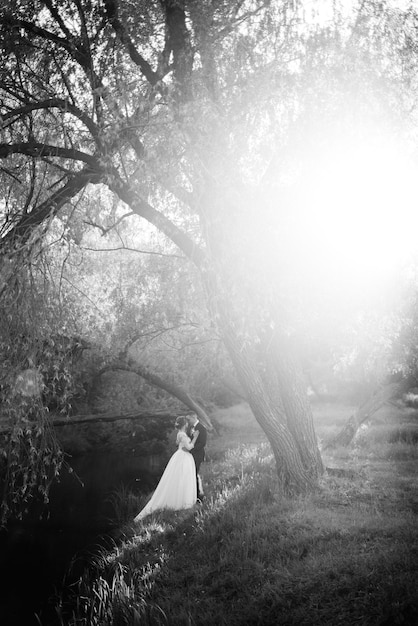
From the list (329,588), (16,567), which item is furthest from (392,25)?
(16,567)

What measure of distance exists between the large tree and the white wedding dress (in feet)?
9.17

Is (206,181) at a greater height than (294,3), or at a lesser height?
lesser

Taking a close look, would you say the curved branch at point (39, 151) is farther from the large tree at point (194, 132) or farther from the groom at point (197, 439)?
Result: the groom at point (197, 439)

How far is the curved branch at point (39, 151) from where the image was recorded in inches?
285

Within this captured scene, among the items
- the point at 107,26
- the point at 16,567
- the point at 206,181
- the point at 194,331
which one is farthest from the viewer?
the point at 194,331

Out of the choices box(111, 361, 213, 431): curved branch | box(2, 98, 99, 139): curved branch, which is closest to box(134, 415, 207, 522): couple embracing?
box(111, 361, 213, 431): curved branch

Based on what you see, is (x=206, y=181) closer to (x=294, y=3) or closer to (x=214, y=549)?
(x=294, y=3)

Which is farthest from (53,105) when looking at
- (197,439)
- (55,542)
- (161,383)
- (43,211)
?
(161,383)

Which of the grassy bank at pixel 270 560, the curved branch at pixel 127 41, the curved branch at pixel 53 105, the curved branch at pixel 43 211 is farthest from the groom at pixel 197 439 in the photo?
the curved branch at pixel 127 41

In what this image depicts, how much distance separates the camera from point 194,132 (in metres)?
6.92

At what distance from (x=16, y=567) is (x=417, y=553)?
24.8 feet

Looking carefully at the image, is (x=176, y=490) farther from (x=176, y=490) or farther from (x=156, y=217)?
(x=156, y=217)

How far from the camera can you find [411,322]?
12680 mm

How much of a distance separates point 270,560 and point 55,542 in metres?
6.13
